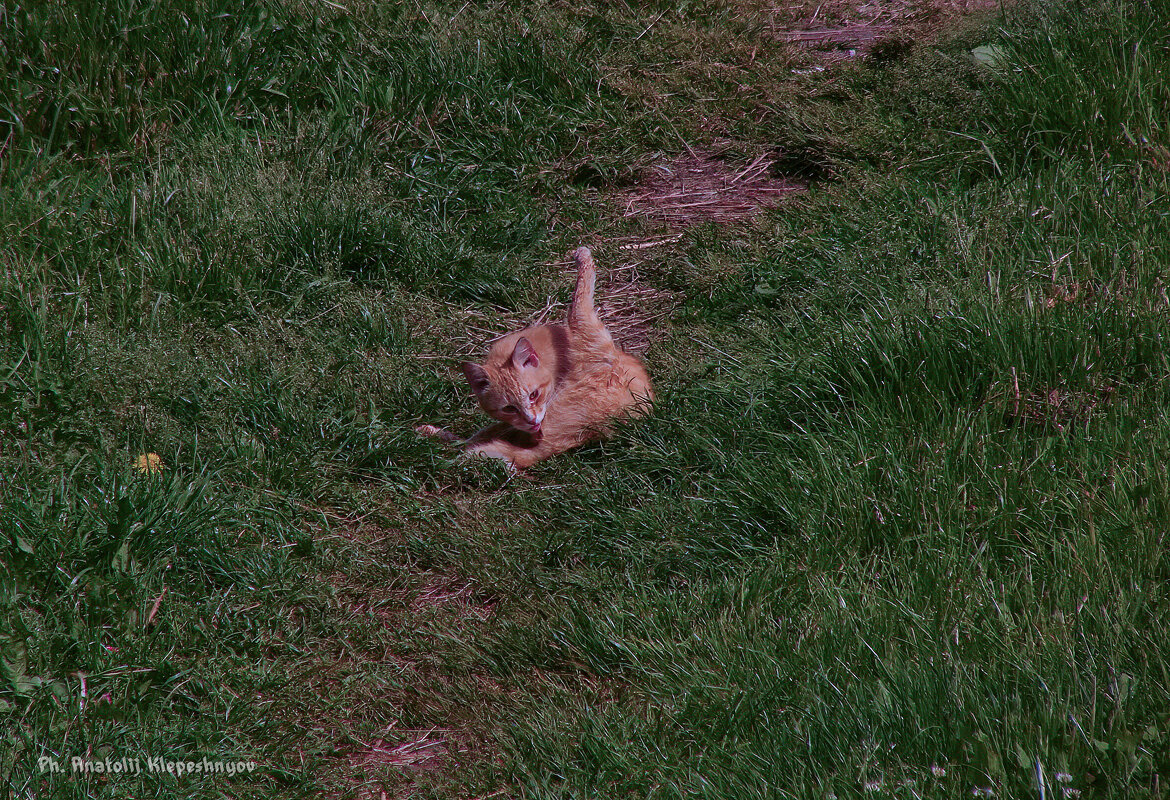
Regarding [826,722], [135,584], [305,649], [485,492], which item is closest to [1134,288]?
[826,722]

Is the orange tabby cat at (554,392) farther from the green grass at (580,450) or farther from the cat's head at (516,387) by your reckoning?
the green grass at (580,450)

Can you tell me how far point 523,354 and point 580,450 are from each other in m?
0.49

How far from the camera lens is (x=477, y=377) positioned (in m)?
4.19

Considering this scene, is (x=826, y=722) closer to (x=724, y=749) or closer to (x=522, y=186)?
(x=724, y=749)

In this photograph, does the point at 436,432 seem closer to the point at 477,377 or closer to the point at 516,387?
the point at 477,377

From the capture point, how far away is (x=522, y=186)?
5762 millimetres

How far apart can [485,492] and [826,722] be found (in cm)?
207

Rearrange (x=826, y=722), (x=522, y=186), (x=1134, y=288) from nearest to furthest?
(x=826, y=722) → (x=1134, y=288) → (x=522, y=186)

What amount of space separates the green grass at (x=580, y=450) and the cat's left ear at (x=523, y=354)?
1.56ft

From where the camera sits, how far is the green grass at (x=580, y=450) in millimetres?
2607

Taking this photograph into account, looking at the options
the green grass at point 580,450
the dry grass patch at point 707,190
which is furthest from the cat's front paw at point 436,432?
the dry grass patch at point 707,190

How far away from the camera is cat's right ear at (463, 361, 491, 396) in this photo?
416 cm

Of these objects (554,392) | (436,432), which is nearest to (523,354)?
(554,392)

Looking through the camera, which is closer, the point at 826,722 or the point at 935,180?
the point at 826,722
